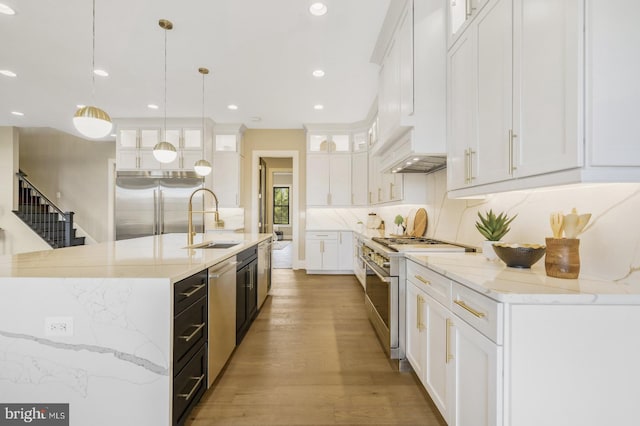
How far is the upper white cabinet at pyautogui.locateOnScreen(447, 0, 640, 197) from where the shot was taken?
106 cm

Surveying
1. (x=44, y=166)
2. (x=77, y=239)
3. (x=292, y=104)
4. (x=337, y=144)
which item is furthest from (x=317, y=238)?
(x=44, y=166)

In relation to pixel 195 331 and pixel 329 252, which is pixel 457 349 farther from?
pixel 329 252

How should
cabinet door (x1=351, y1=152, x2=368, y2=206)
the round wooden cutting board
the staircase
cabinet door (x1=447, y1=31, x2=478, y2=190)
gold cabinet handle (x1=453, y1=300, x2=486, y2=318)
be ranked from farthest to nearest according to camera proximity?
the staircase, cabinet door (x1=351, y1=152, x2=368, y2=206), the round wooden cutting board, cabinet door (x1=447, y1=31, x2=478, y2=190), gold cabinet handle (x1=453, y1=300, x2=486, y2=318)

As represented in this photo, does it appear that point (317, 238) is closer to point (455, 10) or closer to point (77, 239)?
point (455, 10)

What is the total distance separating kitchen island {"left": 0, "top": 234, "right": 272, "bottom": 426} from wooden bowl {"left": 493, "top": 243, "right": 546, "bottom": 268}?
175 cm

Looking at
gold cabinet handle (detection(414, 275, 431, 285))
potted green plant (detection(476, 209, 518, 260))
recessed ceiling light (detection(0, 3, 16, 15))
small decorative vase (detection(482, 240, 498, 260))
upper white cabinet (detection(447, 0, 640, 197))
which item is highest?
recessed ceiling light (detection(0, 3, 16, 15))

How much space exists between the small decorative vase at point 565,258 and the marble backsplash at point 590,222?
151 millimetres

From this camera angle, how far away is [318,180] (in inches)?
232

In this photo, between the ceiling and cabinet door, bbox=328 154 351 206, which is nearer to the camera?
the ceiling

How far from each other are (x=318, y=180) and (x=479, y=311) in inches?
191

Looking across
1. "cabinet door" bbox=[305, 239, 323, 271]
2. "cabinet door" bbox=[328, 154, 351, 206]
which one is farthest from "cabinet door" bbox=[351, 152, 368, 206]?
"cabinet door" bbox=[305, 239, 323, 271]

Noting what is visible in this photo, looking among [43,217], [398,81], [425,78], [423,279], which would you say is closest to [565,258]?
[423,279]

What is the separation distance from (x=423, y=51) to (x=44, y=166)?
Answer: 29.0 feet

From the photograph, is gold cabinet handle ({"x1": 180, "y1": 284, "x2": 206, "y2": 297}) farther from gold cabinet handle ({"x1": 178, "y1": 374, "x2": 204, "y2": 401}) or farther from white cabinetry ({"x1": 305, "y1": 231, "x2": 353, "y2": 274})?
white cabinetry ({"x1": 305, "y1": 231, "x2": 353, "y2": 274})
